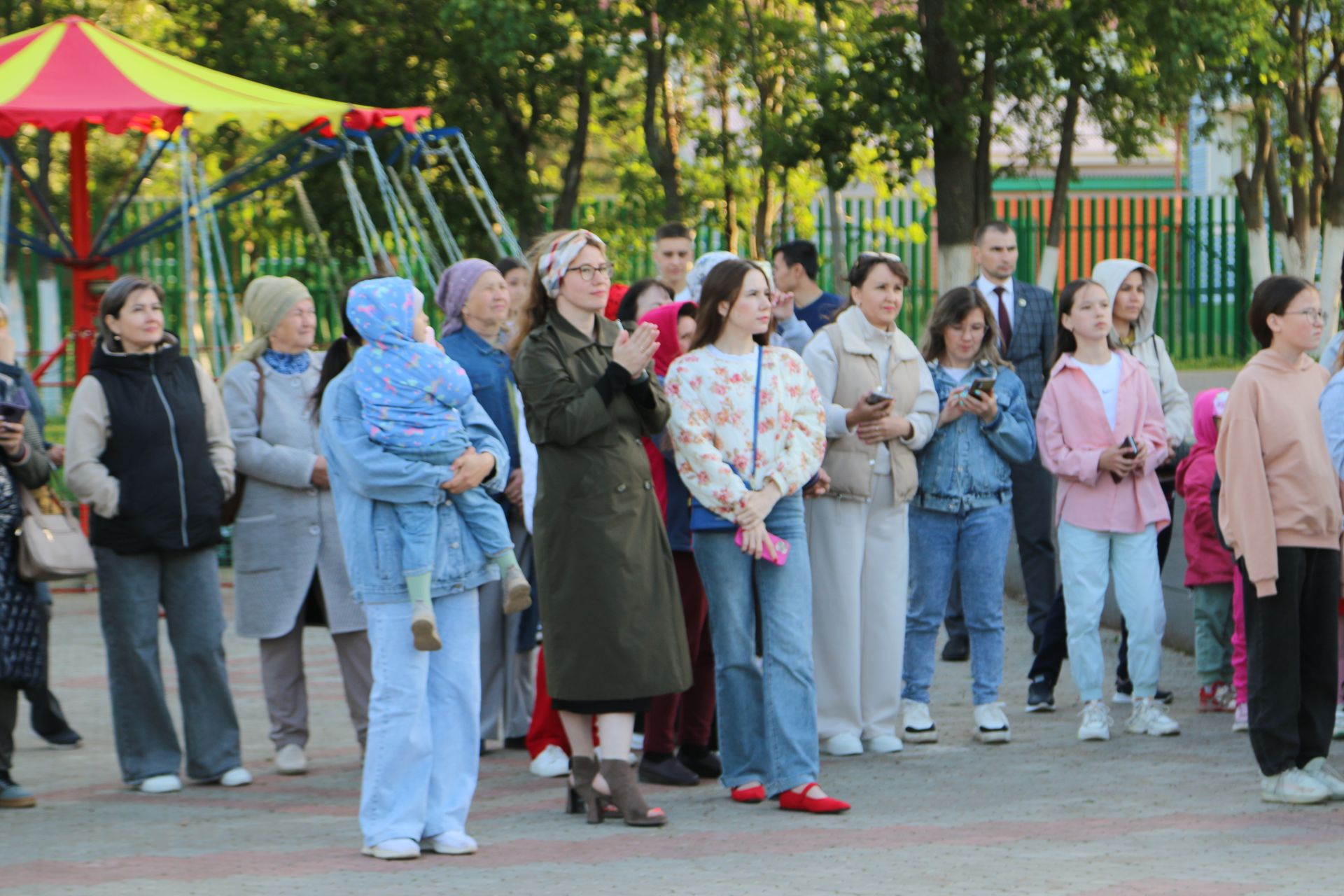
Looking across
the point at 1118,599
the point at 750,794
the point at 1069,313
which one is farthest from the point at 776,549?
the point at 1069,313

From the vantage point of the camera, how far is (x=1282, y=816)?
6.15 metres

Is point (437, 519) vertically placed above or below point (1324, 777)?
above

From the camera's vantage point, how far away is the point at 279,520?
7.47m

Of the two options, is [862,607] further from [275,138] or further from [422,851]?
[275,138]

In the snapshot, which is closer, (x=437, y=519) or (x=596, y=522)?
(x=437, y=519)

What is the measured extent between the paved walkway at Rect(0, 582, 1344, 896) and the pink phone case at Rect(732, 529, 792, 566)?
888mm

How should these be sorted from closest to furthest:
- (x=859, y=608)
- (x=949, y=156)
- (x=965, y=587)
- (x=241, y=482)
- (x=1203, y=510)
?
(x=859, y=608) < (x=241, y=482) < (x=965, y=587) < (x=1203, y=510) < (x=949, y=156)

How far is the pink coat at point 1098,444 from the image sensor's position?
7750 millimetres

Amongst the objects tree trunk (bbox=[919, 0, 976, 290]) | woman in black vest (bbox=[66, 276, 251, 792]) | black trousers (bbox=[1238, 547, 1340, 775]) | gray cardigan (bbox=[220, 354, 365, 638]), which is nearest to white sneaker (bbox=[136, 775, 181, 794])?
woman in black vest (bbox=[66, 276, 251, 792])

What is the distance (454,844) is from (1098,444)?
341 cm

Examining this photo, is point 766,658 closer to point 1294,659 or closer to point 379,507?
point 379,507

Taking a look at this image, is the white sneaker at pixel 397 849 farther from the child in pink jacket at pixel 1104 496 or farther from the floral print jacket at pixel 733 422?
the child in pink jacket at pixel 1104 496

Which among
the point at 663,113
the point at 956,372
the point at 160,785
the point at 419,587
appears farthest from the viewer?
the point at 663,113

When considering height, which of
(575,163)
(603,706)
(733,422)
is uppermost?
(575,163)
